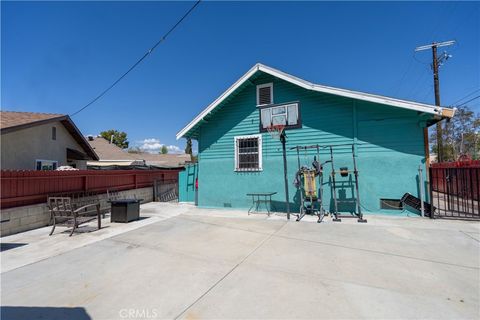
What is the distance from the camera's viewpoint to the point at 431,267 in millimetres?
3875

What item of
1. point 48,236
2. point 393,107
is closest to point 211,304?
point 48,236

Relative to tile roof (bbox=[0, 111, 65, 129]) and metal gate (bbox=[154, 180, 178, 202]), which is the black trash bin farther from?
tile roof (bbox=[0, 111, 65, 129])

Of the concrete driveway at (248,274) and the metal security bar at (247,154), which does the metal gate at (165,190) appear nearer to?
the metal security bar at (247,154)

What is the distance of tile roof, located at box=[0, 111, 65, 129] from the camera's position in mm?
10002

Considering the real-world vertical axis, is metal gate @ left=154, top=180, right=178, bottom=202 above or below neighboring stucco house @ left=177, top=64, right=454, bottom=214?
below

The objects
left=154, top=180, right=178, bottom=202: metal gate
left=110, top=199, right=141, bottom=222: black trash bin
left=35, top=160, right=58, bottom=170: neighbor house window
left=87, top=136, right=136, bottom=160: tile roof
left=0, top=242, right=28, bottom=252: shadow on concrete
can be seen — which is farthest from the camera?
left=87, top=136, right=136, bottom=160: tile roof

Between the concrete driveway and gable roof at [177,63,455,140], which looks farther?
gable roof at [177,63,455,140]

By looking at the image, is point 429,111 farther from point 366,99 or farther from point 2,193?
point 2,193

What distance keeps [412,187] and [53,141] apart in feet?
55.4

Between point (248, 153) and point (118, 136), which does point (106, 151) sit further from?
point (118, 136)

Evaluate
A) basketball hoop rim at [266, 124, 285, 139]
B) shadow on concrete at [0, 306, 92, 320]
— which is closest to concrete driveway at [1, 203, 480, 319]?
shadow on concrete at [0, 306, 92, 320]

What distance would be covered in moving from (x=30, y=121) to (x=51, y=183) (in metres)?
5.62

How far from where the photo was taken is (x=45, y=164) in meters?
12.5

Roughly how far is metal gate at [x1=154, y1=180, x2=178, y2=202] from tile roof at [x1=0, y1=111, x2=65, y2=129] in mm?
6327
